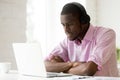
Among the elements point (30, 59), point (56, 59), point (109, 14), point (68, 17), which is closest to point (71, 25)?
point (68, 17)

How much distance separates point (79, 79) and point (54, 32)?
1.99 m

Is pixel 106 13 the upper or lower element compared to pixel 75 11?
lower

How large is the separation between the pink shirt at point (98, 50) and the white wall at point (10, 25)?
A: 0.74m

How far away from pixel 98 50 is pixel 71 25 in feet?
0.90

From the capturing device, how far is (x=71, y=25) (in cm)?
212

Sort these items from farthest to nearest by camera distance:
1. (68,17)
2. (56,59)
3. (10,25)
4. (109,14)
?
(109,14), (10,25), (56,59), (68,17)

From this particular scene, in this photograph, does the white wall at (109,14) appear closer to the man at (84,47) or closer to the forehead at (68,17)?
the man at (84,47)

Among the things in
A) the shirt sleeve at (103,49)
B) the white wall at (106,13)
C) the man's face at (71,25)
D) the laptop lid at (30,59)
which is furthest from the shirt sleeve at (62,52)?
the white wall at (106,13)

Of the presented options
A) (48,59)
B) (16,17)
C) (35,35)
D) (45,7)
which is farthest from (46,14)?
(48,59)

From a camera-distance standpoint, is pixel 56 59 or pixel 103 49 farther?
pixel 56 59

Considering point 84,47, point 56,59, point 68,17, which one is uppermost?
point 68,17

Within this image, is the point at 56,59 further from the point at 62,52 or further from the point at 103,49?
the point at 103,49

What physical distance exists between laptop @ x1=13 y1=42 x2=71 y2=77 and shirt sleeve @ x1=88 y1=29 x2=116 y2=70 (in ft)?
1.23

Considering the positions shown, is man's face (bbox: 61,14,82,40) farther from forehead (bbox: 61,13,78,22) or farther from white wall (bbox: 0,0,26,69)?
white wall (bbox: 0,0,26,69)
